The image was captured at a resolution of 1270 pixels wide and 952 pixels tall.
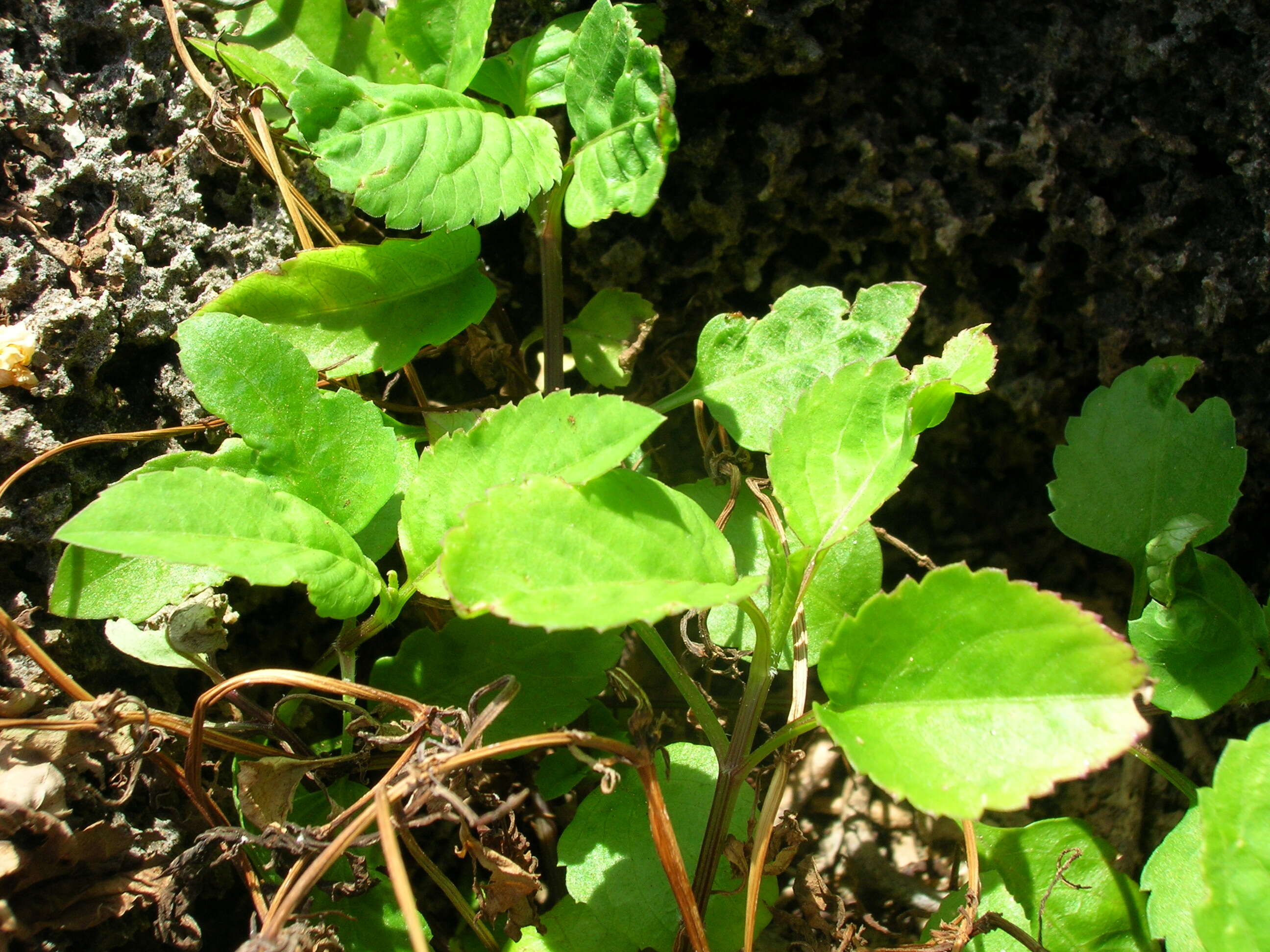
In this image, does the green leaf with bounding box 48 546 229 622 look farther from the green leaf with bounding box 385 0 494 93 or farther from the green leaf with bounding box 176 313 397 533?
the green leaf with bounding box 385 0 494 93

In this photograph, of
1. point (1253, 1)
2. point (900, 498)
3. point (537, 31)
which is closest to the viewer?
point (1253, 1)

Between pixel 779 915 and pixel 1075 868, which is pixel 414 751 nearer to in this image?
pixel 779 915

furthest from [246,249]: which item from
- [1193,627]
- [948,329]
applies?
[1193,627]

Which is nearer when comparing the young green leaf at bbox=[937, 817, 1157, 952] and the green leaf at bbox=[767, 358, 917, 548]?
the green leaf at bbox=[767, 358, 917, 548]

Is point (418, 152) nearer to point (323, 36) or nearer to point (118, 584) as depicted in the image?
point (323, 36)

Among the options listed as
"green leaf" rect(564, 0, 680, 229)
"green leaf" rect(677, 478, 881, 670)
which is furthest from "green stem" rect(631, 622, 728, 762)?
"green leaf" rect(564, 0, 680, 229)

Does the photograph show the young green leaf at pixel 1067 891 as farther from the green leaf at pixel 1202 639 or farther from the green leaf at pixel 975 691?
the green leaf at pixel 975 691
